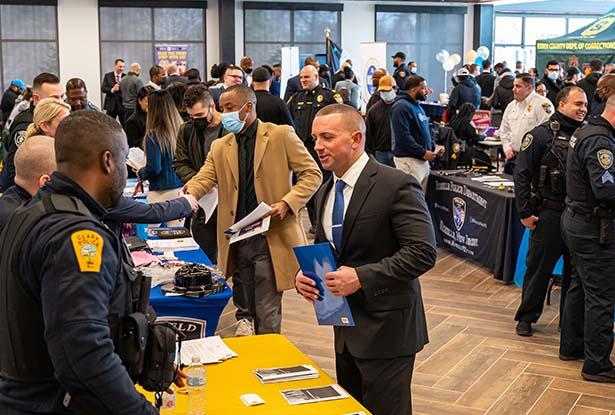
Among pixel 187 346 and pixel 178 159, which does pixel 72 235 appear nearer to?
pixel 187 346

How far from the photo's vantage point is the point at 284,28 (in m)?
20.2

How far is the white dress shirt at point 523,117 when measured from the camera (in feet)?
24.8

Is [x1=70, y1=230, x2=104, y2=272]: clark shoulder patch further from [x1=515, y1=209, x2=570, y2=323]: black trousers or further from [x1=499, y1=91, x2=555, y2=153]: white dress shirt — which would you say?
[x1=499, y1=91, x2=555, y2=153]: white dress shirt

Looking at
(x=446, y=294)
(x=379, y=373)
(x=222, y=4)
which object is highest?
(x=222, y=4)

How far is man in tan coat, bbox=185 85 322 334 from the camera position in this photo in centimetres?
445

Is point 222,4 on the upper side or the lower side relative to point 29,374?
upper

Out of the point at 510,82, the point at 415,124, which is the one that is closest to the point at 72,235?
the point at 415,124

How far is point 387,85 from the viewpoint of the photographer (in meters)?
8.30

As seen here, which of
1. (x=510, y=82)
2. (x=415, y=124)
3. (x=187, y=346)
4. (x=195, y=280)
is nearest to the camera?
(x=187, y=346)

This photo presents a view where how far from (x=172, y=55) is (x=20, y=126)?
14.1 meters

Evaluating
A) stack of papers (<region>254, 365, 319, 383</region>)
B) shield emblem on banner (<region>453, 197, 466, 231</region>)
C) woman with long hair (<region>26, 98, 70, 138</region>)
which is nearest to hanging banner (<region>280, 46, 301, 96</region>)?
shield emblem on banner (<region>453, 197, 466, 231</region>)

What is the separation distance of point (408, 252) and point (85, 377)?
1324 mm

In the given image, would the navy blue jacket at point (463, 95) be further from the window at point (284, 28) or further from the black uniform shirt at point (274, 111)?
the window at point (284, 28)

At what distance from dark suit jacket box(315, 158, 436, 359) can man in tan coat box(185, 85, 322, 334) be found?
1.51 m
